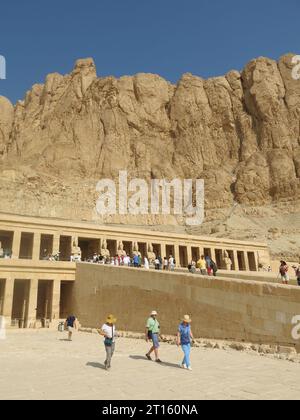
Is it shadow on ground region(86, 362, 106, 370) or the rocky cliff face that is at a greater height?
the rocky cliff face

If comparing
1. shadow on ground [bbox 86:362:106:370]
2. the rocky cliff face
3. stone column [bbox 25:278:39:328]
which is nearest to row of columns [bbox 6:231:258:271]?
stone column [bbox 25:278:39:328]

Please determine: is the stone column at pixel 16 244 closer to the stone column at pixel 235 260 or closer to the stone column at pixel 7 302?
the stone column at pixel 7 302

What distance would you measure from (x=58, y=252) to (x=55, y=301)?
4.47m

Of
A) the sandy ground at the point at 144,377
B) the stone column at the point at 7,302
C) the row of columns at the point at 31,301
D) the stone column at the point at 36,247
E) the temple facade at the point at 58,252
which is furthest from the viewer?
the stone column at the point at 36,247

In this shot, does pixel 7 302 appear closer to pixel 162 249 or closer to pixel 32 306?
pixel 32 306

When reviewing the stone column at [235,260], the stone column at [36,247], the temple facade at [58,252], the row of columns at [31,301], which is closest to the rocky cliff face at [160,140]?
the stone column at [235,260]

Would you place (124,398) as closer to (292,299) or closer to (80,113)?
(292,299)

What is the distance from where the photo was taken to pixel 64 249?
29.9 m

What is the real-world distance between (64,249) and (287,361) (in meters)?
22.5

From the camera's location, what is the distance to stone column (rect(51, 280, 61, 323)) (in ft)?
70.5

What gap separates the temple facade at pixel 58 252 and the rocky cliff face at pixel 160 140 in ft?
55.9

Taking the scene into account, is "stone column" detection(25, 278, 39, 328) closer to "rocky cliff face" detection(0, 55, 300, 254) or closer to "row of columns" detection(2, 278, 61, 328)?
"row of columns" detection(2, 278, 61, 328)

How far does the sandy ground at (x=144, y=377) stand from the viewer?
655cm

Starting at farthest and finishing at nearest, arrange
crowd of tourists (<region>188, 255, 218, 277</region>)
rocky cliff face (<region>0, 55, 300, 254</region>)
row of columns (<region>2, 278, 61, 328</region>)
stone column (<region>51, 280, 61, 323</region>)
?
rocky cliff face (<region>0, 55, 300, 254</region>), stone column (<region>51, 280, 61, 323</region>), row of columns (<region>2, 278, 61, 328</region>), crowd of tourists (<region>188, 255, 218, 277</region>)
